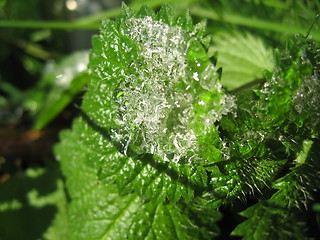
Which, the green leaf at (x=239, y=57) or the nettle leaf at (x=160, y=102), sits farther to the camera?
the green leaf at (x=239, y=57)

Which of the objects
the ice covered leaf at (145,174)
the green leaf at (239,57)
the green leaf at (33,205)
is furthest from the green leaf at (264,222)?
the green leaf at (33,205)

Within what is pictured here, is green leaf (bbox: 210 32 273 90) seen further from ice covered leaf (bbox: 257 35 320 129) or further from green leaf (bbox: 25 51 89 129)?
green leaf (bbox: 25 51 89 129)

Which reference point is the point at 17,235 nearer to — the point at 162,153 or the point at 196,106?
the point at 162,153

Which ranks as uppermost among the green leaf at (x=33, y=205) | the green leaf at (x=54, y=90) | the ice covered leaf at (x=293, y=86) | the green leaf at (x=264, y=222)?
the green leaf at (x=54, y=90)

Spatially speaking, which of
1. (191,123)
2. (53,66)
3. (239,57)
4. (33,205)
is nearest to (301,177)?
(191,123)

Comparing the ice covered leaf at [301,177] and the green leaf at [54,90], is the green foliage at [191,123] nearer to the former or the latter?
the ice covered leaf at [301,177]

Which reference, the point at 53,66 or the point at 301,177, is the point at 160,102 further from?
the point at 53,66
